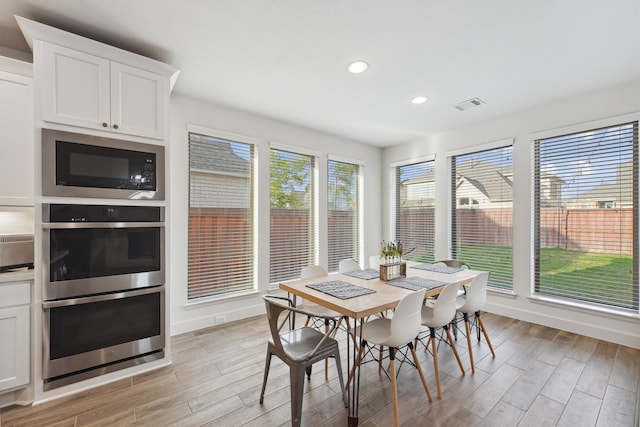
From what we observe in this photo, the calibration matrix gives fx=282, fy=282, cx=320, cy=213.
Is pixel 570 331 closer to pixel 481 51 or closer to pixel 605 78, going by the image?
pixel 605 78

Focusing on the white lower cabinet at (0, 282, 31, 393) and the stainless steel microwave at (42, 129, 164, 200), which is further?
the stainless steel microwave at (42, 129, 164, 200)

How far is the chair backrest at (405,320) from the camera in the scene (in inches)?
72.4

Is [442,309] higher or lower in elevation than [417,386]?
higher

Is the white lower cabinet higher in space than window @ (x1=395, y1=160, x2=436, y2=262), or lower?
lower

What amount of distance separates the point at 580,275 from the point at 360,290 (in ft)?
9.84

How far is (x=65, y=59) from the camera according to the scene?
2.08 meters

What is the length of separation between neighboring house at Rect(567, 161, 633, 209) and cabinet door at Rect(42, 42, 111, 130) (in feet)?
16.3

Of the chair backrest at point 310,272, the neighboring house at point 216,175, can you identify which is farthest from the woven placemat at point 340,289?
the neighboring house at point 216,175

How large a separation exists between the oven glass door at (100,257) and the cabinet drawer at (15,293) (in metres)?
0.14

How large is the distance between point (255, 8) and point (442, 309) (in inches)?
102

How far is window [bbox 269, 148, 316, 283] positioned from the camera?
408 centimetres

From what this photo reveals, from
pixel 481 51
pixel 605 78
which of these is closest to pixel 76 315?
pixel 481 51

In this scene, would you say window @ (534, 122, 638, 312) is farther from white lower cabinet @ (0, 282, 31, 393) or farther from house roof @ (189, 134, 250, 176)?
white lower cabinet @ (0, 282, 31, 393)

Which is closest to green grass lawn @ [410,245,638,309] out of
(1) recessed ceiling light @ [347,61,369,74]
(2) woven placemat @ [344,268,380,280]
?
(2) woven placemat @ [344,268,380,280]
